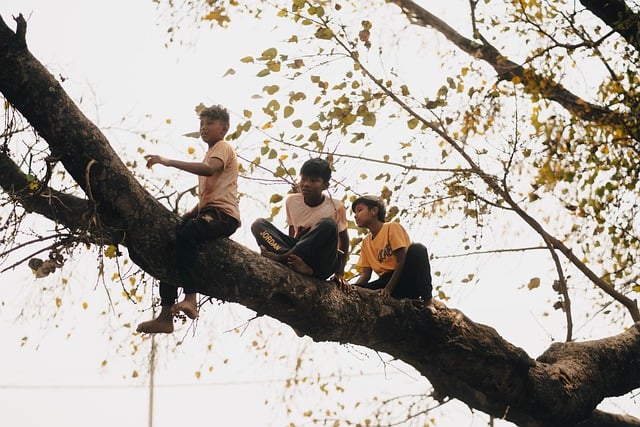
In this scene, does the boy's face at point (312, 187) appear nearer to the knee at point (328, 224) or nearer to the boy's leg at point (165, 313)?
the knee at point (328, 224)

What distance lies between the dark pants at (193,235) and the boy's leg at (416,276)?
1482mm

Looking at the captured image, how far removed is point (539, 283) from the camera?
27.0ft

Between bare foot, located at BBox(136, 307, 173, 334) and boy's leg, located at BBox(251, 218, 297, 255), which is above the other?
boy's leg, located at BBox(251, 218, 297, 255)

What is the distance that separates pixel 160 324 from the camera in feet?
16.6

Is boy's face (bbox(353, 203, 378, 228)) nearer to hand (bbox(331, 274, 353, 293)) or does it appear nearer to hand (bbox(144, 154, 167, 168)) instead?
hand (bbox(331, 274, 353, 293))

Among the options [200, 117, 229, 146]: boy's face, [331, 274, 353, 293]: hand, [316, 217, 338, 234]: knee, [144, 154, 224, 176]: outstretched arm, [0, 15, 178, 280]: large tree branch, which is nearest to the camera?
[0, 15, 178, 280]: large tree branch

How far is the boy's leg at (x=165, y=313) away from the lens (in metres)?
5.04

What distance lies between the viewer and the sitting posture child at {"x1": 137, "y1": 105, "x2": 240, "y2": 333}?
474cm

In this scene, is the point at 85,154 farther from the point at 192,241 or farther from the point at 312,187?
the point at 312,187

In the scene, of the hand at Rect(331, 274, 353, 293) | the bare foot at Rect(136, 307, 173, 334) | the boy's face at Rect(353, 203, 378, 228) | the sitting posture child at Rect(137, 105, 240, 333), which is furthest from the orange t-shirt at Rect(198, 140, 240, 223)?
the boy's face at Rect(353, 203, 378, 228)

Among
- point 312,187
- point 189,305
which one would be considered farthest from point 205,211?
point 312,187

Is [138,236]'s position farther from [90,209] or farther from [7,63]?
[7,63]

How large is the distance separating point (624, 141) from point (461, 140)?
4.93 feet

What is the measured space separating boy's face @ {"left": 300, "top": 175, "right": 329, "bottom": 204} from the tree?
2.47 feet
